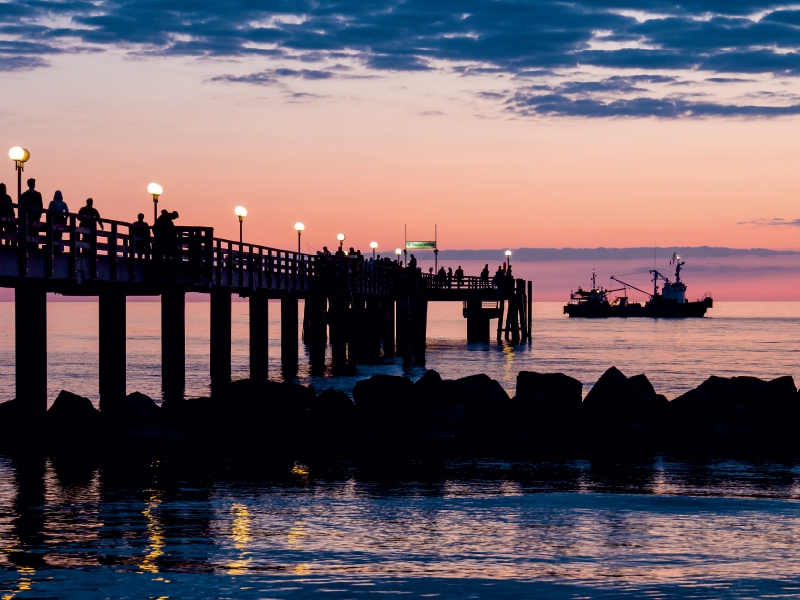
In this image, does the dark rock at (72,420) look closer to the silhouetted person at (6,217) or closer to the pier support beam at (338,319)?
the silhouetted person at (6,217)

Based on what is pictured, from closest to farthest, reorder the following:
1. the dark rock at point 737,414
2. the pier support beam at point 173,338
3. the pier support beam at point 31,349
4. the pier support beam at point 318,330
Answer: the pier support beam at point 31,349 < the dark rock at point 737,414 < the pier support beam at point 173,338 < the pier support beam at point 318,330

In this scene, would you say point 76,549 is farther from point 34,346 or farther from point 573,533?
point 34,346

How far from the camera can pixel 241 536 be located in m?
16.5

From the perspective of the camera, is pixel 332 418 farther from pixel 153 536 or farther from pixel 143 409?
pixel 153 536

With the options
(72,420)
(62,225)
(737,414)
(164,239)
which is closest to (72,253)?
(62,225)

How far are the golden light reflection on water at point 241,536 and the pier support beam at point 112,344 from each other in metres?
12.1

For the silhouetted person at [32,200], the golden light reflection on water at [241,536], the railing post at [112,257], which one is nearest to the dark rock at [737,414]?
the golden light reflection on water at [241,536]

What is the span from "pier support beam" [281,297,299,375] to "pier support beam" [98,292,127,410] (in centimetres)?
1944

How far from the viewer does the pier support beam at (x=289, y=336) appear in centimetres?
5043

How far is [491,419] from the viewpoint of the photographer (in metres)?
26.6

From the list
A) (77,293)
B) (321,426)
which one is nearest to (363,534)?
(321,426)

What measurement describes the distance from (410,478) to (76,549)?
300 inches

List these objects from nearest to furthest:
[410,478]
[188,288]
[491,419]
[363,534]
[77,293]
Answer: [363,534] < [410,478] < [491,419] < [77,293] < [188,288]

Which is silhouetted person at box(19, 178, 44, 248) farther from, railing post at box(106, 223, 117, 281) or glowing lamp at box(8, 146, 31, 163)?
railing post at box(106, 223, 117, 281)
